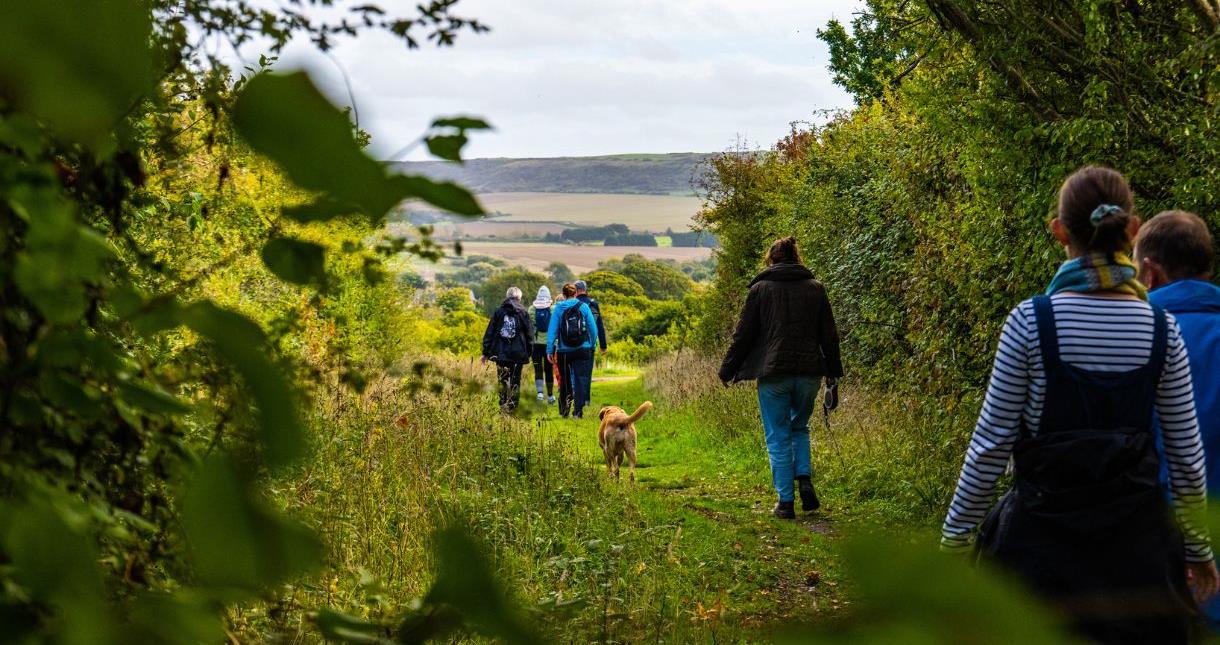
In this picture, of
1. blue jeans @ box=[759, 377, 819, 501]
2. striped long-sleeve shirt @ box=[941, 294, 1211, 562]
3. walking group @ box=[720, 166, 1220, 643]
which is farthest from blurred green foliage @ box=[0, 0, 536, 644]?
blue jeans @ box=[759, 377, 819, 501]

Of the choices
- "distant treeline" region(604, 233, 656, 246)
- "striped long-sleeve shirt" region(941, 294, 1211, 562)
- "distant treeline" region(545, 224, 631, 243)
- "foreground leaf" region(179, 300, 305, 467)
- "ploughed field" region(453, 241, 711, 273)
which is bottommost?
"striped long-sleeve shirt" region(941, 294, 1211, 562)

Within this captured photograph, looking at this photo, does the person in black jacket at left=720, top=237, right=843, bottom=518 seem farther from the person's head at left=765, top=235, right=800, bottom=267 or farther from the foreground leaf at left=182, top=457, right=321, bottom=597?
the foreground leaf at left=182, top=457, right=321, bottom=597

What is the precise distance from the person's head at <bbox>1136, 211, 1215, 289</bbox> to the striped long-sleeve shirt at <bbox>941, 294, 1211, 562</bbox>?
405 millimetres

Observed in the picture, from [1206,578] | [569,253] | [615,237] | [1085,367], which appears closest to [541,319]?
[1085,367]

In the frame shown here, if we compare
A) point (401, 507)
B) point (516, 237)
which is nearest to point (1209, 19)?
point (401, 507)

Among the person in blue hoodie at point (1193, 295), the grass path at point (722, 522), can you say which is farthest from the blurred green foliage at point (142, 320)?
the person in blue hoodie at point (1193, 295)

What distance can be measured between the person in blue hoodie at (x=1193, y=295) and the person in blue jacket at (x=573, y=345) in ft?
38.5

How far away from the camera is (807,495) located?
8367mm

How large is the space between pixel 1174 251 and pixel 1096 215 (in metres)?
0.54

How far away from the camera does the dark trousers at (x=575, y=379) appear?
1534 centimetres

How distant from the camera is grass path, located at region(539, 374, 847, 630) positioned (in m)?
6.19

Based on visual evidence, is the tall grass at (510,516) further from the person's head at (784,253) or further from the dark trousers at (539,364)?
the dark trousers at (539,364)

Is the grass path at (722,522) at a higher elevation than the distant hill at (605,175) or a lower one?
lower

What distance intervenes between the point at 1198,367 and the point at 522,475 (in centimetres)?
580
